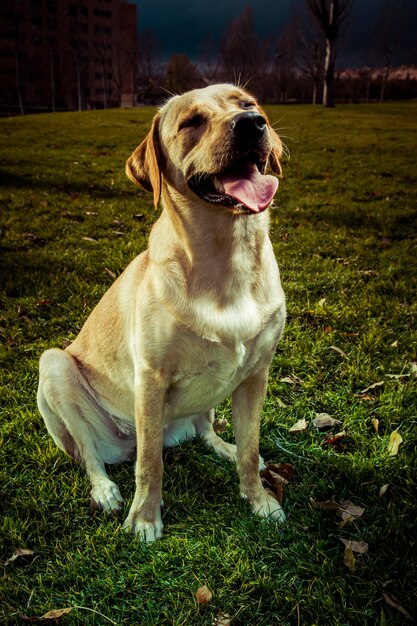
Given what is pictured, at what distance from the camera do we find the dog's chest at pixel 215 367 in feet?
6.95

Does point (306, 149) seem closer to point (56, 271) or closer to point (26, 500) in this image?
point (56, 271)

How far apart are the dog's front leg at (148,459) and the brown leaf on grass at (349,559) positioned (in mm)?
857

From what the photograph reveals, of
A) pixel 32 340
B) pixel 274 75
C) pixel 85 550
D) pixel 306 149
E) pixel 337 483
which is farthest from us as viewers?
pixel 274 75

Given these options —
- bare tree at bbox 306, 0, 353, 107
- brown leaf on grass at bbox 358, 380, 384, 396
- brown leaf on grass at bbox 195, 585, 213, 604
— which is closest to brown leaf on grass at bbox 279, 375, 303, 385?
brown leaf on grass at bbox 358, 380, 384, 396

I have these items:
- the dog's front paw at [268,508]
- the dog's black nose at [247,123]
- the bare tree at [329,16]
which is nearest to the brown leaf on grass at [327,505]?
the dog's front paw at [268,508]

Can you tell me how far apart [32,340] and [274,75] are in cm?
6178

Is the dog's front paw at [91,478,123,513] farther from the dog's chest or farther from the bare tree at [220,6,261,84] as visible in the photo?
the bare tree at [220,6,261,84]

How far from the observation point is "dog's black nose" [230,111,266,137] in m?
2.02

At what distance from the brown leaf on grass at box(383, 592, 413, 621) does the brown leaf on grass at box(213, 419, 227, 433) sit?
139cm

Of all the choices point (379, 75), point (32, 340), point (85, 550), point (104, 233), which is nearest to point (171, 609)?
point (85, 550)

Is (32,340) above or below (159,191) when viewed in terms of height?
below

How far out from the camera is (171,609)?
79.4 inches

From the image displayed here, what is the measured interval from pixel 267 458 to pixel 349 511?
1.98ft

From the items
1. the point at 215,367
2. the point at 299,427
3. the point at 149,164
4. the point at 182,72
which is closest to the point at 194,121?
the point at 149,164
